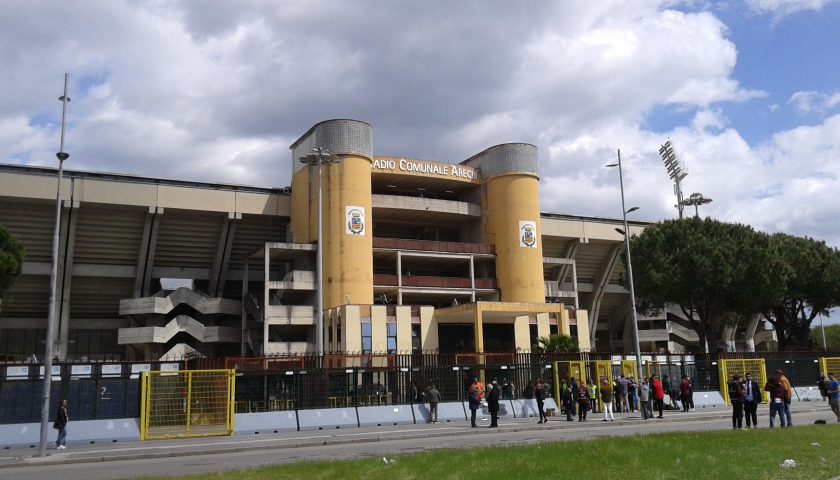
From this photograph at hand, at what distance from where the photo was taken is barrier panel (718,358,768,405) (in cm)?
3428

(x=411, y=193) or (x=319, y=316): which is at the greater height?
(x=411, y=193)

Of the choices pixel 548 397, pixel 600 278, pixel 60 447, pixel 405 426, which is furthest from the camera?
pixel 600 278

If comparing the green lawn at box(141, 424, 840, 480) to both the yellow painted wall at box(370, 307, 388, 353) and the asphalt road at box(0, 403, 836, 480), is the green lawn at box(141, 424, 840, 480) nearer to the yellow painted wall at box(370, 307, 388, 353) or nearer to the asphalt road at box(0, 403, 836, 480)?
the asphalt road at box(0, 403, 836, 480)

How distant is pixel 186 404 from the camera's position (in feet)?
81.0

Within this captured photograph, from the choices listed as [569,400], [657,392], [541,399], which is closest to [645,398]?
[657,392]

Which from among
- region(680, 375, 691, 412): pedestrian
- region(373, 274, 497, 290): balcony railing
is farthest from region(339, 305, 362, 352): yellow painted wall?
region(680, 375, 691, 412): pedestrian

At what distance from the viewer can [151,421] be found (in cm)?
2434

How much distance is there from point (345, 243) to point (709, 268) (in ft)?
84.0

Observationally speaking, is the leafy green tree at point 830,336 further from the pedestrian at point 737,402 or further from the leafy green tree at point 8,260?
the leafy green tree at point 8,260

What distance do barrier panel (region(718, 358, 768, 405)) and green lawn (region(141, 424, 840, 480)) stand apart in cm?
1831

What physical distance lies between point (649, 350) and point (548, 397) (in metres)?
Result: 47.9

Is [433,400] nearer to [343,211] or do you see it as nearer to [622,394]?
[622,394]

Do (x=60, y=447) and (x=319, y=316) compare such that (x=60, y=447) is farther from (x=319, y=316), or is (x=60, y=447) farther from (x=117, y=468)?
(x=319, y=316)

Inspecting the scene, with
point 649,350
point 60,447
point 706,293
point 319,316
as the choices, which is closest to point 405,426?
point 60,447
